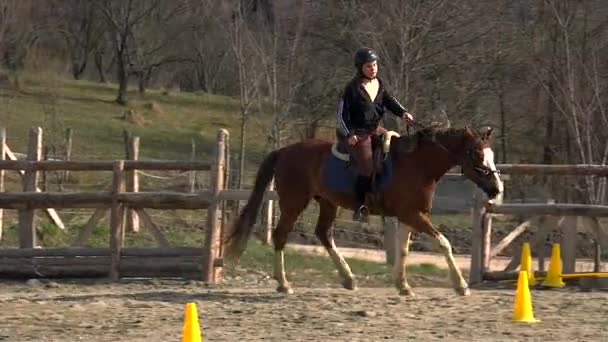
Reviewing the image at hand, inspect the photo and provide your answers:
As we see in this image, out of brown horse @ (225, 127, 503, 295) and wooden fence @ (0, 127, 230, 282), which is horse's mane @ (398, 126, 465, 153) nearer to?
brown horse @ (225, 127, 503, 295)

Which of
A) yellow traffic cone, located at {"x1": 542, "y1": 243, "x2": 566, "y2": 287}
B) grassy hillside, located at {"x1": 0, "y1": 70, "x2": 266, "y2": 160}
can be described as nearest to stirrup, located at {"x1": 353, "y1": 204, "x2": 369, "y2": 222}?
yellow traffic cone, located at {"x1": 542, "y1": 243, "x2": 566, "y2": 287}

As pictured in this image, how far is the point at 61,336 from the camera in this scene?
360 inches

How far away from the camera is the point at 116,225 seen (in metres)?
13.8

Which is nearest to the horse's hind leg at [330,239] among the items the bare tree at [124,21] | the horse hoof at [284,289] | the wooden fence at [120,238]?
the horse hoof at [284,289]

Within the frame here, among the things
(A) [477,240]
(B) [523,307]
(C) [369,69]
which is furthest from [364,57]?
(A) [477,240]

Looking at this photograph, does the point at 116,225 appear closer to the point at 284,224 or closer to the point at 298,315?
the point at 284,224

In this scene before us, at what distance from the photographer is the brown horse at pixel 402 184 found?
36.3ft

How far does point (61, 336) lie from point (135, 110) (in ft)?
108

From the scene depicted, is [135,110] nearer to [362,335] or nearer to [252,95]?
[252,95]

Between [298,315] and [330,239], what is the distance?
7.17ft

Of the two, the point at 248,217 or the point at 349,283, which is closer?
the point at 349,283

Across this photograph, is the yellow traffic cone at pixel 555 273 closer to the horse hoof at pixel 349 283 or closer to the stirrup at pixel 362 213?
the horse hoof at pixel 349 283

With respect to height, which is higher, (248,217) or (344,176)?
(344,176)

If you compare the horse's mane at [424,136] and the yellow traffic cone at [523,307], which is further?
the horse's mane at [424,136]
